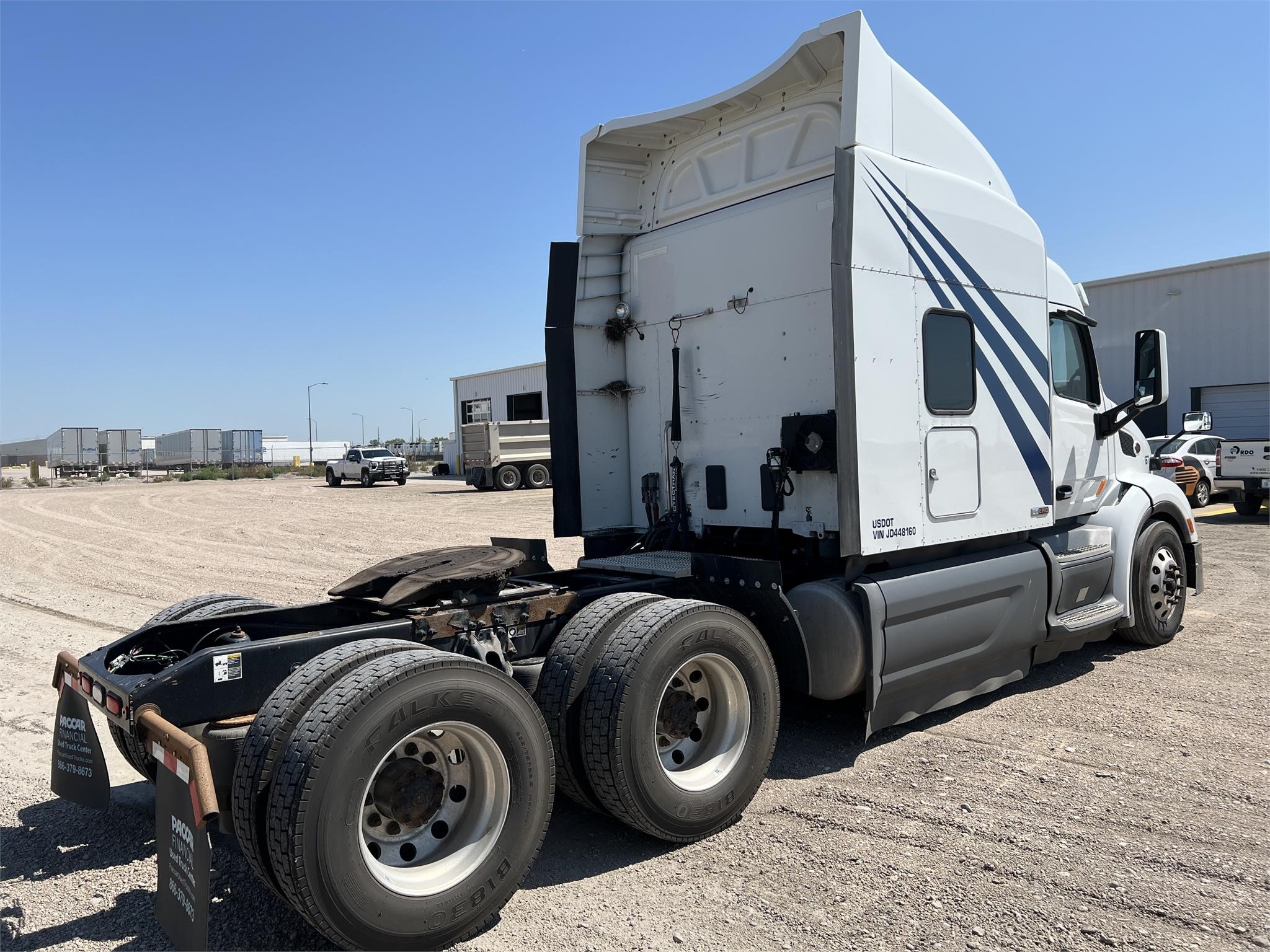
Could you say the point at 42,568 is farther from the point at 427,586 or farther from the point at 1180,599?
the point at 1180,599

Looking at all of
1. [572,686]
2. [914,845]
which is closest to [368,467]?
[572,686]

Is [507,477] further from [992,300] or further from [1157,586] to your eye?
[992,300]

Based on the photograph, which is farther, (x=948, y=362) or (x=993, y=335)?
(x=993, y=335)

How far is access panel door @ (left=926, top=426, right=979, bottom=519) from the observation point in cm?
520

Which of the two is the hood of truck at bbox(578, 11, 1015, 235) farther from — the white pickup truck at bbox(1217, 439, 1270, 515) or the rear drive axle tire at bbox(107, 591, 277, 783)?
the white pickup truck at bbox(1217, 439, 1270, 515)

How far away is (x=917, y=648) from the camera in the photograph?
199 inches

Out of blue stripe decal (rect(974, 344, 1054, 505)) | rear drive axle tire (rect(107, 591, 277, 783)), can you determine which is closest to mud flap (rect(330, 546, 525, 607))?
rear drive axle tire (rect(107, 591, 277, 783))

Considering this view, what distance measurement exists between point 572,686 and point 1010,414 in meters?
3.56

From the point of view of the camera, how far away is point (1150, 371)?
686cm

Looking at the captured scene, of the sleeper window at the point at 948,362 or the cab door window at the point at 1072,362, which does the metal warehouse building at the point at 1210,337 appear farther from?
the sleeper window at the point at 948,362

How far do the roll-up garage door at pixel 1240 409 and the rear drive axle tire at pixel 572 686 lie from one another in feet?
81.8

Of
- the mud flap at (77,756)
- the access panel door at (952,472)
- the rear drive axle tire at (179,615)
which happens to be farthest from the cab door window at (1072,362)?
the mud flap at (77,756)

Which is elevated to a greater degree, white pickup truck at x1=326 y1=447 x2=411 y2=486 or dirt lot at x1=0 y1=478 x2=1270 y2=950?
white pickup truck at x1=326 y1=447 x2=411 y2=486

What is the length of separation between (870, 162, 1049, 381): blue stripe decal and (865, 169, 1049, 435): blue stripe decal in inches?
3.5
